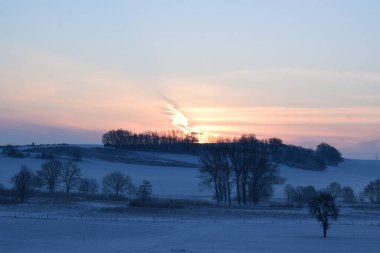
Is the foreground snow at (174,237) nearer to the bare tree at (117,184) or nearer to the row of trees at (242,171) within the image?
the row of trees at (242,171)

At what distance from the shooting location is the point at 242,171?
81.9 m

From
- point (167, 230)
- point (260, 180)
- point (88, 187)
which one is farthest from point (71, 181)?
point (167, 230)

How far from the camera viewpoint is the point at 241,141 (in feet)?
301

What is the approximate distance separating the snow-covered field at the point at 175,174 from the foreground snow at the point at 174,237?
54.0m

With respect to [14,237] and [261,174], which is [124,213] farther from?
[261,174]

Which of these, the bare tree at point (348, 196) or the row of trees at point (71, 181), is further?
the row of trees at point (71, 181)

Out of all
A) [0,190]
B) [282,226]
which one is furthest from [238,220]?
[0,190]

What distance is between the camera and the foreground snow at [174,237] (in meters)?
30.1

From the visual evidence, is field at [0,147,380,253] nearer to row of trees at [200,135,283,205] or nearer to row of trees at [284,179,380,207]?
row of trees at [200,135,283,205]

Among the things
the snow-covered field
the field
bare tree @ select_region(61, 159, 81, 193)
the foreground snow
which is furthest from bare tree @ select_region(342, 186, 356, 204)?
the foreground snow

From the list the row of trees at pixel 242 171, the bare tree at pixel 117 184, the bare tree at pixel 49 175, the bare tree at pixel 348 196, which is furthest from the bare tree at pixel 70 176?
the bare tree at pixel 348 196

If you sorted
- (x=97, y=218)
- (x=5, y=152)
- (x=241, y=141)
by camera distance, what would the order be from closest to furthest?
(x=97, y=218)
(x=241, y=141)
(x=5, y=152)

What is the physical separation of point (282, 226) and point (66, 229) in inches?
640

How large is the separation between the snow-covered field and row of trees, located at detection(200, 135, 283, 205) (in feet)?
46.1
